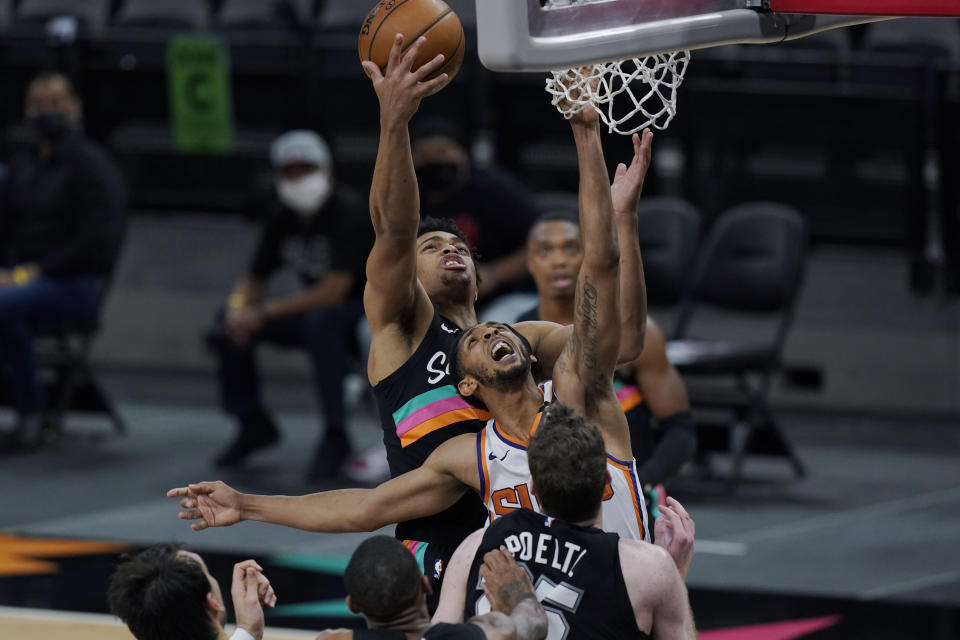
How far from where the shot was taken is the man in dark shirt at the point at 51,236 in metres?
9.30

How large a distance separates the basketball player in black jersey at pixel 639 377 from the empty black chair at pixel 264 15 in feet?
17.4

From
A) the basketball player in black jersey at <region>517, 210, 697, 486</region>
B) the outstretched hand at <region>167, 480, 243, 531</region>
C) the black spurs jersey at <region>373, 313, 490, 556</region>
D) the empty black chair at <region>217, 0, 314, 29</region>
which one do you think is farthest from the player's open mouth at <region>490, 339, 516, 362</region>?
the empty black chair at <region>217, 0, 314, 29</region>

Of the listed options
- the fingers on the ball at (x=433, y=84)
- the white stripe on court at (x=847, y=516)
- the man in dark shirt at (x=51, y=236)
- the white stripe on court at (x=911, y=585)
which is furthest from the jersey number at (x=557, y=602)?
the man in dark shirt at (x=51, y=236)

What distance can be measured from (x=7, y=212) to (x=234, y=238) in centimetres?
195

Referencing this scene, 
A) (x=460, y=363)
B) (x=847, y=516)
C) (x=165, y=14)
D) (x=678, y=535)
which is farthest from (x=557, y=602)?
(x=165, y=14)

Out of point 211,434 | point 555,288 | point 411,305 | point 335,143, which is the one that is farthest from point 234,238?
point 411,305

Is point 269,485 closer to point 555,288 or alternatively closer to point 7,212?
point 7,212

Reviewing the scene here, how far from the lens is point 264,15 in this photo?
37.1ft

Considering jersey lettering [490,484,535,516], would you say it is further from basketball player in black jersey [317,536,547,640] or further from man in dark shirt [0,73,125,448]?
man in dark shirt [0,73,125,448]

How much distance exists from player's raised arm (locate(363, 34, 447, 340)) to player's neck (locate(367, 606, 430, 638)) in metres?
1.06

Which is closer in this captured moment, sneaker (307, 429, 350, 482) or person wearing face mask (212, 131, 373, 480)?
sneaker (307, 429, 350, 482)

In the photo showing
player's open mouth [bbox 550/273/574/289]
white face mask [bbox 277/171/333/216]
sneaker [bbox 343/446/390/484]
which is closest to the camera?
player's open mouth [bbox 550/273/574/289]

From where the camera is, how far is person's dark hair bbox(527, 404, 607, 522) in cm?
395

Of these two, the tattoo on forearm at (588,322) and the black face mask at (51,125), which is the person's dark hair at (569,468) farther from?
the black face mask at (51,125)
